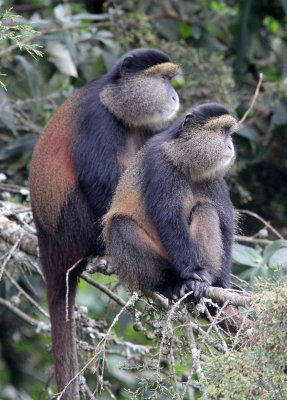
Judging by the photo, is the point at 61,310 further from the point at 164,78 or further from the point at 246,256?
the point at 164,78

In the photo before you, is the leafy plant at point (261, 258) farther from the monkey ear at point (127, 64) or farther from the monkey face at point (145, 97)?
the monkey ear at point (127, 64)

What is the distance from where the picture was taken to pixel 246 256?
4711mm

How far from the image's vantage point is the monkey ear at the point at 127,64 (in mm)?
Answer: 5352

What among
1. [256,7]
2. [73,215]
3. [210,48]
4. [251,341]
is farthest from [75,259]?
[256,7]

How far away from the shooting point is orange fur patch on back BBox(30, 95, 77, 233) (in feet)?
16.0

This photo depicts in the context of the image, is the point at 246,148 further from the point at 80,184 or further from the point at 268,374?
the point at 268,374

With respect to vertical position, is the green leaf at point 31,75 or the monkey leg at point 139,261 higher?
the green leaf at point 31,75

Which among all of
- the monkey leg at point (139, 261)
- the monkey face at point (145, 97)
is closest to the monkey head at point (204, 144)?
the monkey leg at point (139, 261)

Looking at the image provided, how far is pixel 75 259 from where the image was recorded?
4.91 metres

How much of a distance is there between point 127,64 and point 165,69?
0.31m

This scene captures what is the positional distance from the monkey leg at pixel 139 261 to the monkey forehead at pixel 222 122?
2.69ft

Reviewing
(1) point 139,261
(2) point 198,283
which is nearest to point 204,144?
(1) point 139,261

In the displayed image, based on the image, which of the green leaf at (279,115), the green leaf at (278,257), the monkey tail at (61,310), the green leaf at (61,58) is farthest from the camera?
the green leaf at (279,115)

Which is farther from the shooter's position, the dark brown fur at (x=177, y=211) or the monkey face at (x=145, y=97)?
the monkey face at (x=145, y=97)
